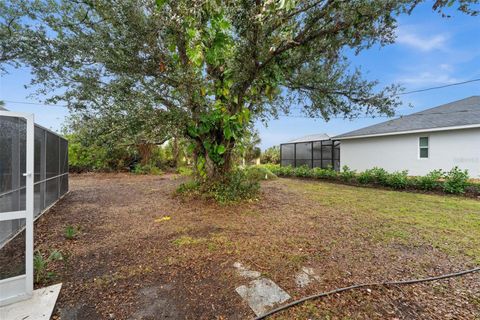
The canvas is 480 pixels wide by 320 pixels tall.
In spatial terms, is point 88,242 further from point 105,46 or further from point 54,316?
point 105,46

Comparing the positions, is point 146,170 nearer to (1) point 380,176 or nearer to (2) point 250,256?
(2) point 250,256

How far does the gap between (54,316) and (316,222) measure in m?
3.54

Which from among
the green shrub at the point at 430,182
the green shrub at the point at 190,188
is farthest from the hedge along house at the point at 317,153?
the green shrub at the point at 190,188

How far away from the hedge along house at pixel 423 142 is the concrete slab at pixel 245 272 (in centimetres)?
978

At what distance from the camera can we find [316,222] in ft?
12.5

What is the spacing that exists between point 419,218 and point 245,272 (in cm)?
395

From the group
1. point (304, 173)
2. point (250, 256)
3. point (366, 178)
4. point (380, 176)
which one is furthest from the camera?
point (304, 173)

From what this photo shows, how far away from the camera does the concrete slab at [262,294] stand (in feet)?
5.61

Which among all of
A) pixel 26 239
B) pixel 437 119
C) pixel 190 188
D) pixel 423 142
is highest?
pixel 437 119

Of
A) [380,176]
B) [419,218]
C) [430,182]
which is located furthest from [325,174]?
[419,218]

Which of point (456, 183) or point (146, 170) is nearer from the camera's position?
point (456, 183)

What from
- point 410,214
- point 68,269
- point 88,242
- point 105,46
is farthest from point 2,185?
point 410,214

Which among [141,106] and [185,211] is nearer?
[141,106]

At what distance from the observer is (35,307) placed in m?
1.65
